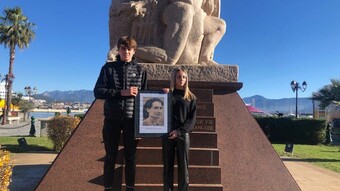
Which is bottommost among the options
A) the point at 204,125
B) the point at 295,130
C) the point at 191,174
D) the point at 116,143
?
the point at 295,130

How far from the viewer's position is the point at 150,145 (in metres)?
4.62

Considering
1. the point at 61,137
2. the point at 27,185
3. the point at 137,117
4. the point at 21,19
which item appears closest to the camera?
the point at 137,117

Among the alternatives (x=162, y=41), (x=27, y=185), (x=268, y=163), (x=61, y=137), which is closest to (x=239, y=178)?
(x=268, y=163)

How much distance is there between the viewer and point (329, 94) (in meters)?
31.8

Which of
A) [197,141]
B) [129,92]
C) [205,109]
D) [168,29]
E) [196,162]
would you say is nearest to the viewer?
[129,92]

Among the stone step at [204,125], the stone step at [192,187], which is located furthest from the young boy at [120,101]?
the stone step at [204,125]

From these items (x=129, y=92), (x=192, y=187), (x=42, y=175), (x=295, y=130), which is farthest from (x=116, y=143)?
(x=295, y=130)

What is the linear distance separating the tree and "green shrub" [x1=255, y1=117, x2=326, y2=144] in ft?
40.7

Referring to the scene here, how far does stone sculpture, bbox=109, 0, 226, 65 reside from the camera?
5.75 meters

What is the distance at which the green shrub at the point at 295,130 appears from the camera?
20.1 m

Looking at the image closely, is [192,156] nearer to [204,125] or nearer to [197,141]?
[197,141]

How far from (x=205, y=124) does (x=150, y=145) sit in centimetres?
81

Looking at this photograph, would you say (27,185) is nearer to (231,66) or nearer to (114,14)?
(114,14)

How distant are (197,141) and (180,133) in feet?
4.33
